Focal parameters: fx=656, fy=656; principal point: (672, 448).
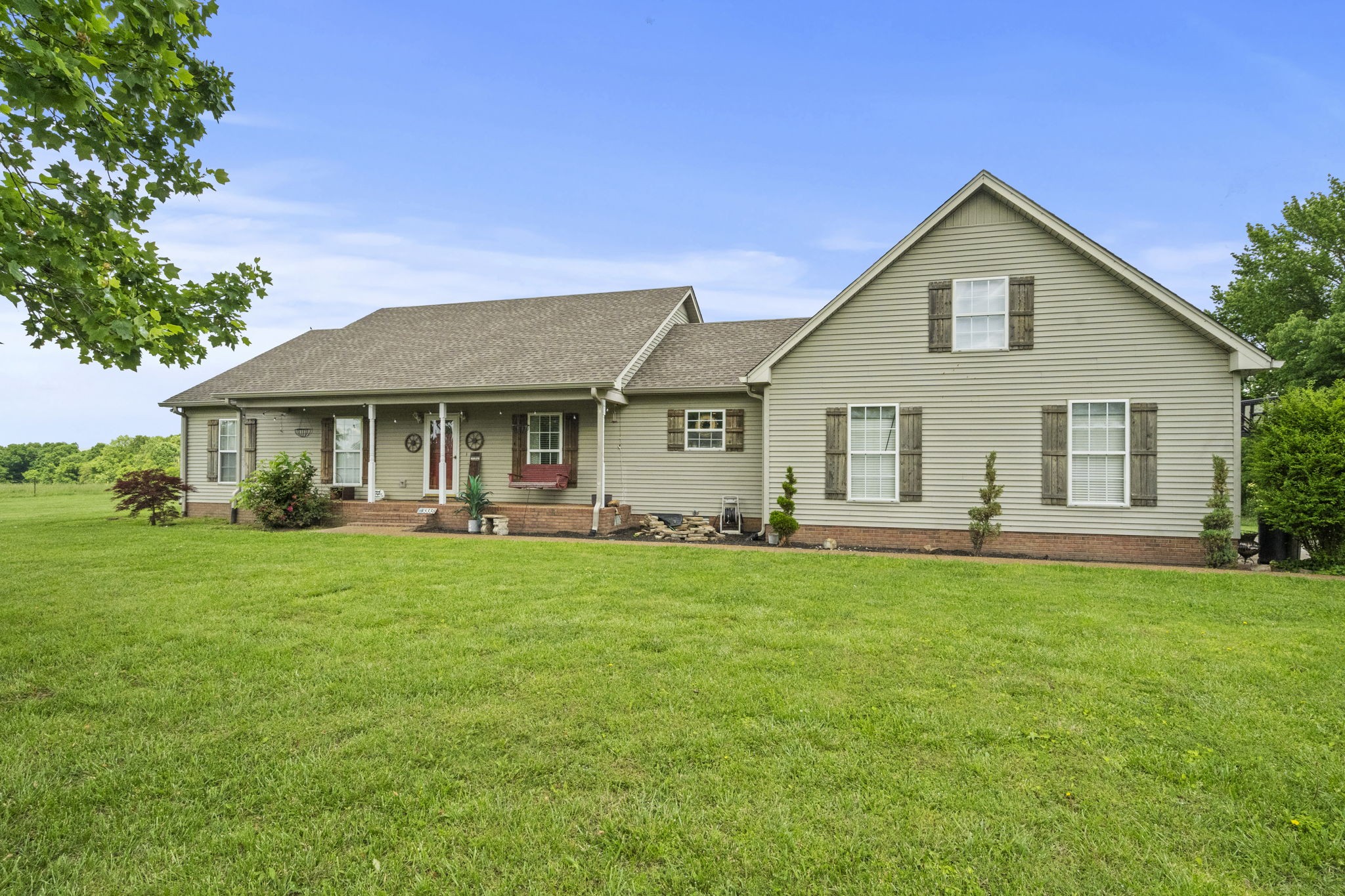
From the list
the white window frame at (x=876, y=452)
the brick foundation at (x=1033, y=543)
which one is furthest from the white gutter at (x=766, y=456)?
the white window frame at (x=876, y=452)

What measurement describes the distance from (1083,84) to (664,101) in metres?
10.7

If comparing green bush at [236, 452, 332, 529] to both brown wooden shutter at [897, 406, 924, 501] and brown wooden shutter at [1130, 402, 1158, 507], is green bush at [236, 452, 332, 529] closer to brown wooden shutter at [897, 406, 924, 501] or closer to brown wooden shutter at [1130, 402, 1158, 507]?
brown wooden shutter at [897, 406, 924, 501]

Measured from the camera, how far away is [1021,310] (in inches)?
474

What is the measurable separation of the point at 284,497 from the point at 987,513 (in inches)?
600

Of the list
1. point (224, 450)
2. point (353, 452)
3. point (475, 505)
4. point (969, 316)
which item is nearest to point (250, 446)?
point (224, 450)

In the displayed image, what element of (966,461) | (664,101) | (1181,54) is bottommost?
(966,461)

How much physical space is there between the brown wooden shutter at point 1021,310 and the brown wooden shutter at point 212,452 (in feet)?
67.5

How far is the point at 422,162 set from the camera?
1747 centimetres

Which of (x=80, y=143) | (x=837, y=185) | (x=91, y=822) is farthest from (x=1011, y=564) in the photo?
(x=837, y=185)

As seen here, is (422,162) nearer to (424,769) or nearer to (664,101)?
(664,101)

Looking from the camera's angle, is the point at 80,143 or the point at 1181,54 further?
the point at 1181,54

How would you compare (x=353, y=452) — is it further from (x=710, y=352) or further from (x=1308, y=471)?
(x=1308, y=471)

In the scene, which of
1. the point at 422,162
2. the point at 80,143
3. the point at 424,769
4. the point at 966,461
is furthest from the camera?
the point at 422,162

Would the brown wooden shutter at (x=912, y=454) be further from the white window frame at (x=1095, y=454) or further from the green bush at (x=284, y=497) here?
the green bush at (x=284, y=497)
